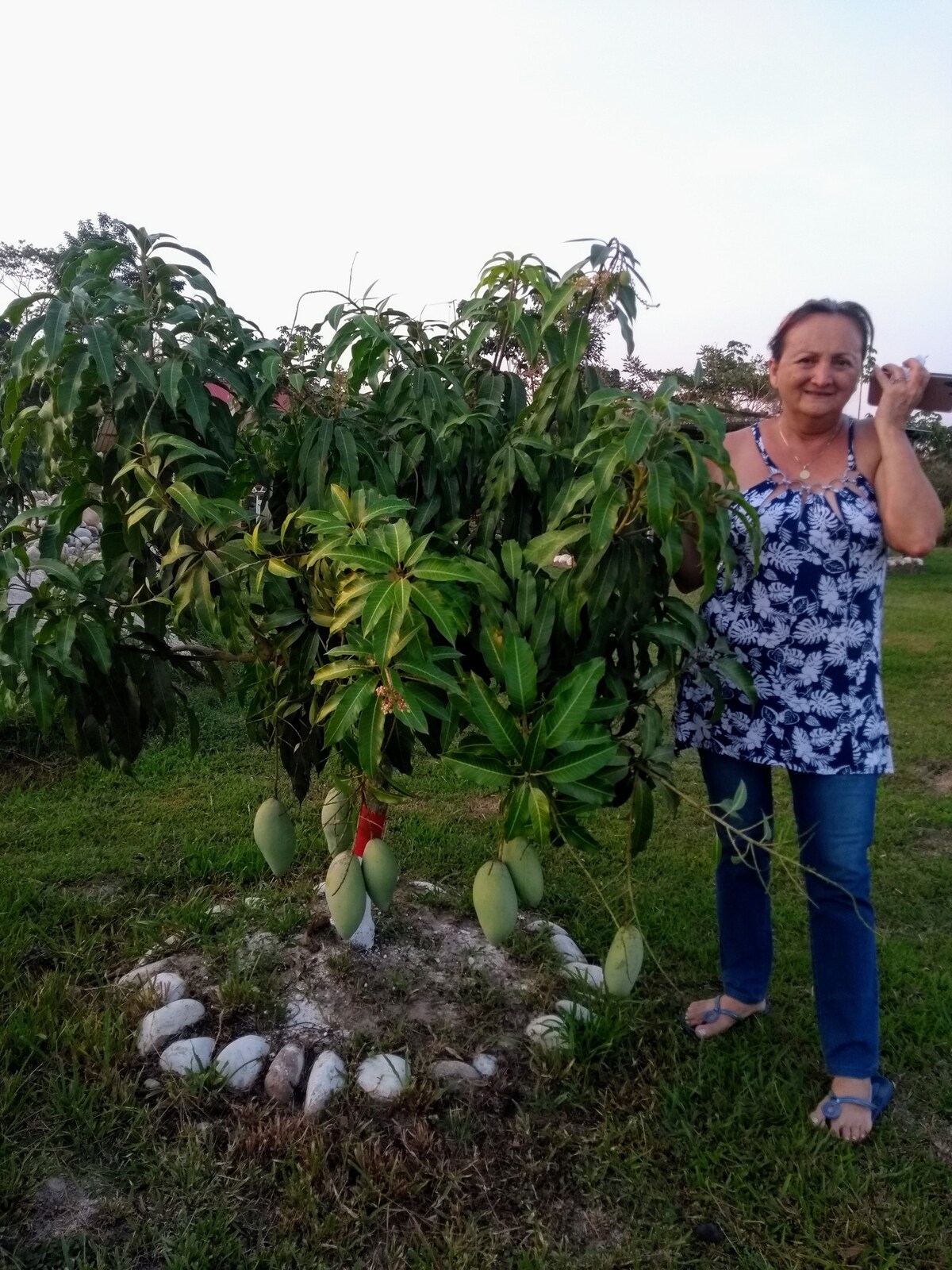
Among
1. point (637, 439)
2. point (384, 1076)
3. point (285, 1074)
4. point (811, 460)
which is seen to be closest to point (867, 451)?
point (811, 460)

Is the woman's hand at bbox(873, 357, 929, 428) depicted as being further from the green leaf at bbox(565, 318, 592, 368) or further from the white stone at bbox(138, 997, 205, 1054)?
the white stone at bbox(138, 997, 205, 1054)

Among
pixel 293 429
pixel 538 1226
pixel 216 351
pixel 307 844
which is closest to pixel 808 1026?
pixel 538 1226

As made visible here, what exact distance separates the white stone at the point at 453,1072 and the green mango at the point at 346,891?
53cm

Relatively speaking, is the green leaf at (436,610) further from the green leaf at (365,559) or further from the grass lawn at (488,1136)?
the grass lawn at (488,1136)

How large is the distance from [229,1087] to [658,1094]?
85cm

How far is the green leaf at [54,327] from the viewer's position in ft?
4.25

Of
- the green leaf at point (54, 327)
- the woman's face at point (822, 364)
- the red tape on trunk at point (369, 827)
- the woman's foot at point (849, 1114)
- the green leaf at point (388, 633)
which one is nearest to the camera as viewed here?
the green leaf at point (388, 633)

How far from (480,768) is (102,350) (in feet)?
2.56

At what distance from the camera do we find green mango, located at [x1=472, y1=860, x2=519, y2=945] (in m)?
1.40

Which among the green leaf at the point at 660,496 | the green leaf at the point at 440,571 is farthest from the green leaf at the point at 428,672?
the green leaf at the point at 660,496

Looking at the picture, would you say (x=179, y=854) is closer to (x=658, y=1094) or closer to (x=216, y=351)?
(x=658, y=1094)

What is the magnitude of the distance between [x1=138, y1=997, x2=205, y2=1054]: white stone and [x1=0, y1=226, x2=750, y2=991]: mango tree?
0.55 metres

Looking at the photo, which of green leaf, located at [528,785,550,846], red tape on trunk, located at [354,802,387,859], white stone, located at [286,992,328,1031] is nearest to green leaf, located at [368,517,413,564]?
green leaf, located at [528,785,550,846]

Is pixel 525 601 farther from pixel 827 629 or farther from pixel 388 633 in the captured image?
pixel 827 629
